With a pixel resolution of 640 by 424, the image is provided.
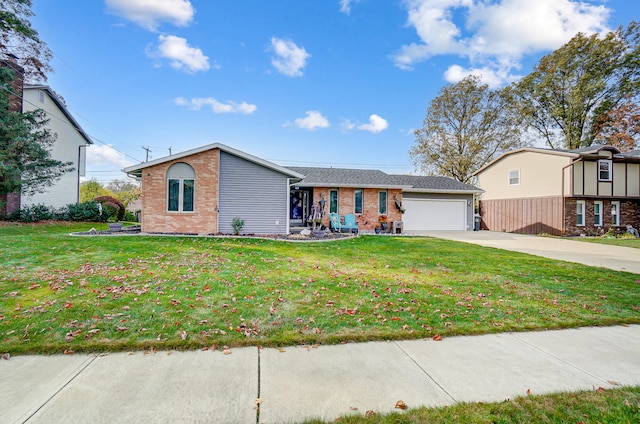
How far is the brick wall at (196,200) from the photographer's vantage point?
515 inches

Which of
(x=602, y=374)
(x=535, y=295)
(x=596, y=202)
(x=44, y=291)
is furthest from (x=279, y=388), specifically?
(x=596, y=202)

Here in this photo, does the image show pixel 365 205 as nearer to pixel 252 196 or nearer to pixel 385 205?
pixel 385 205

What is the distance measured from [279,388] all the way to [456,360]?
180 cm

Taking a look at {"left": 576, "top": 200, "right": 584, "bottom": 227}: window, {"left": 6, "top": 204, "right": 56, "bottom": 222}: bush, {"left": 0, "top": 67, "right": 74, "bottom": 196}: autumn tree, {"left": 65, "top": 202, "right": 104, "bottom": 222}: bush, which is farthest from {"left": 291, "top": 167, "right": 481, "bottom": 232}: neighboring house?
{"left": 6, "top": 204, "right": 56, "bottom": 222}: bush

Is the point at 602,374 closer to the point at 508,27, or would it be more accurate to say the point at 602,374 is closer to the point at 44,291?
the point at 44,291

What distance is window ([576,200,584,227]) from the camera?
1897cm

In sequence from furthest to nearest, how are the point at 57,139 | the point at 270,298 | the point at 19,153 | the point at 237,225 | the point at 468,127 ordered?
the point at 468,127 → the point at 57,139 → the point at 19,153 → the point at 237,225 → the point at 270,298

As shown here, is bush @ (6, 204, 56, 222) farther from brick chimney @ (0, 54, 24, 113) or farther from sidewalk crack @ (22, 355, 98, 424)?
sidewalk crack @ (22, 355, 98, 424)

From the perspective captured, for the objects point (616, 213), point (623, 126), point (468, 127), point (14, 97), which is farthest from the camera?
point (468, 127)

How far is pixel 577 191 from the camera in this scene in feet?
60.5

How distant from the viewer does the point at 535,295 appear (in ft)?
17.4

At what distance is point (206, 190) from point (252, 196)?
2.02 m

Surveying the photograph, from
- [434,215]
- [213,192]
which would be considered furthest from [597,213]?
[213,192]

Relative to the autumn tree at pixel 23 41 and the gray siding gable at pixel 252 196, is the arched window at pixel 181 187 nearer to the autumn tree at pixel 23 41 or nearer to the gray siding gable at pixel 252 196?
the gray siding gable at pixel 252 196
